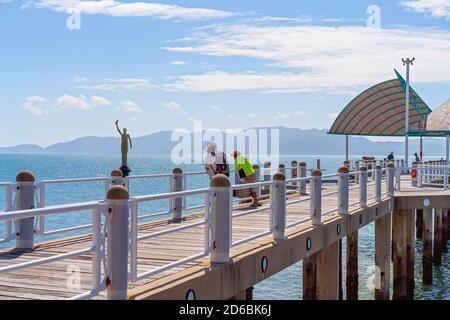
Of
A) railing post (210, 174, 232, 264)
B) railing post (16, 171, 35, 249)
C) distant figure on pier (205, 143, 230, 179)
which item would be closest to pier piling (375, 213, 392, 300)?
distant figure on pier (205, 143, 230, 179)

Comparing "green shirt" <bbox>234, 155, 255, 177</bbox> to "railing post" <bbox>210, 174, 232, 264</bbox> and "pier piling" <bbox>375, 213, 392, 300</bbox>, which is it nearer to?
"pier piling" <bbox>375, 213, 392, 300</bbox>

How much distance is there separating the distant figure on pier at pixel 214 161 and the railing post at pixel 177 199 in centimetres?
62

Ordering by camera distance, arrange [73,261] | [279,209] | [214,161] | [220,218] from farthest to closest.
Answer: [214,161]
[279,209]
[73,261]
[220,218]

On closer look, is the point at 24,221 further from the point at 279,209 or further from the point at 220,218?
the point at 279,209

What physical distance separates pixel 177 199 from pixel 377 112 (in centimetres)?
3744

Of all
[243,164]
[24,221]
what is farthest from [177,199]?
[24,221]

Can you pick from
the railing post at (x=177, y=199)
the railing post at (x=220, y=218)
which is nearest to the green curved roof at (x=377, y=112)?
the railing post at (x=177, y=199)

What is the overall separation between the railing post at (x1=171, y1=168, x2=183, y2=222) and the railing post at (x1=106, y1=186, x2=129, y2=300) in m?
7.13

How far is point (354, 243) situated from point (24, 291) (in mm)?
14956

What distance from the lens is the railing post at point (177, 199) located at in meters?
13.8

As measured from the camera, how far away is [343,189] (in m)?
14.4

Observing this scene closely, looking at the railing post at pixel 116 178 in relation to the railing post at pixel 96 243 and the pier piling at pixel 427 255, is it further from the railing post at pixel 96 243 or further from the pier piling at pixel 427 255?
the pier piling at pixel 427 255

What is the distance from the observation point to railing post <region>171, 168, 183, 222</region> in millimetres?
13758
